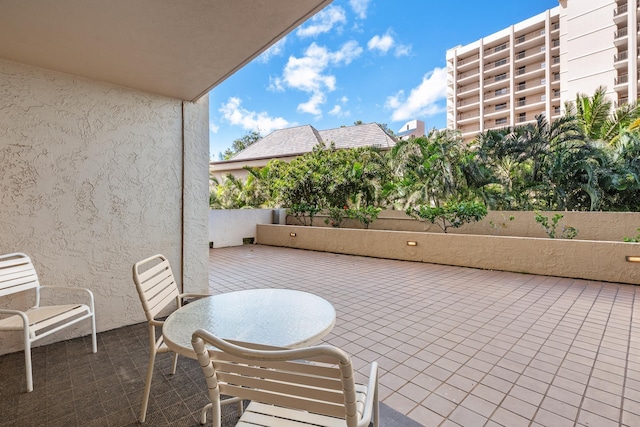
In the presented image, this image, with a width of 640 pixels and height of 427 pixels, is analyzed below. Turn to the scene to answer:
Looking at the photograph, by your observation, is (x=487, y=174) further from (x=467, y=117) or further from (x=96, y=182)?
(x=467, y=117)

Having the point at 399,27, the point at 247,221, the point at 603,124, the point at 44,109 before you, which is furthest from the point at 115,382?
the point at 399,27

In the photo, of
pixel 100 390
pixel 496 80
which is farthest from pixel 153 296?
pixel 496 80

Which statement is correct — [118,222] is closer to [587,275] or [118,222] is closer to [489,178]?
[587,275]

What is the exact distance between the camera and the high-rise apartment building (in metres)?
27.4

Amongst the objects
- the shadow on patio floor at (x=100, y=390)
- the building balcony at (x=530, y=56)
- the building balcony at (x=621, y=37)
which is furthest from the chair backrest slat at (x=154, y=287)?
the building balcony at (x=530, y=56)

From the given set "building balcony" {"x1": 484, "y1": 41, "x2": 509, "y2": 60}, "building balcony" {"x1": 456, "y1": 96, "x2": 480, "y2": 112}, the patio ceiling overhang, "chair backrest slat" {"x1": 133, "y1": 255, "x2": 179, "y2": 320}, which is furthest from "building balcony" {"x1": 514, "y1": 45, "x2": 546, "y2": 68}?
"chair backrest slat" {"x1": 133, "y1": 255, "x2": 179, "y2": 320}

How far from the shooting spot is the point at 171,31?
245cm

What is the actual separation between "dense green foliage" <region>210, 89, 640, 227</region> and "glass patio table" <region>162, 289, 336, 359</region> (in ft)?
22.0

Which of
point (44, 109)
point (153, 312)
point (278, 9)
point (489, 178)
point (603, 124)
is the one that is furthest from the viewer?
point (603, 124)

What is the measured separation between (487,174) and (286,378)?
8924mm

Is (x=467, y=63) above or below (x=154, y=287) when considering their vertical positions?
above

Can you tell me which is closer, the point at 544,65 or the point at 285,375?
the point at 285,375

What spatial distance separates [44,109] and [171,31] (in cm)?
197

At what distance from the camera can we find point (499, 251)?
667cm
